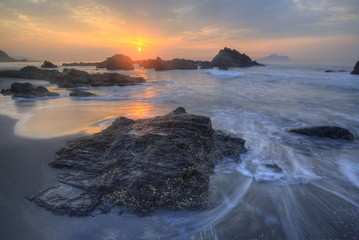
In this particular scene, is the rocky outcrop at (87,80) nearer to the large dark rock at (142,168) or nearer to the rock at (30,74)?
the rock at (30,74)

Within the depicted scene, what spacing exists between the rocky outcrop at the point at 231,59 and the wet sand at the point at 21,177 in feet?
266

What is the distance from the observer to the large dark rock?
4.80 meters

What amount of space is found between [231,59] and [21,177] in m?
86.0

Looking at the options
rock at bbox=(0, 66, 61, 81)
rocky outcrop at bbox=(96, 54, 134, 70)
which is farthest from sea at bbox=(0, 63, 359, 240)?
rocky outcrop at bbox=(96, 54, 134, 70)

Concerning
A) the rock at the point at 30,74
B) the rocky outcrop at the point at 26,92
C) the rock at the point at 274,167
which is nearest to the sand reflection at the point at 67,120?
the rocky outcrop at the point at 26,92

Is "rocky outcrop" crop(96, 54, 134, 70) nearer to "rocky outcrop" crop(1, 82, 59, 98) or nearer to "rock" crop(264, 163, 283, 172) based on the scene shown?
"rocky outcrop" crop(1, 82, 59, 98)

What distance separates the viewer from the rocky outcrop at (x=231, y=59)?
8556 centimetres

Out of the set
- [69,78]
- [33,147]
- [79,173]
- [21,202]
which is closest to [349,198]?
[79,173]

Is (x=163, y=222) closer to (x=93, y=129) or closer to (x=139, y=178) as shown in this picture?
(x=139, y=178)

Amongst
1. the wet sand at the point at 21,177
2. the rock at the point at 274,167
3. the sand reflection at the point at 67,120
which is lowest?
the rock at the point at 274,167

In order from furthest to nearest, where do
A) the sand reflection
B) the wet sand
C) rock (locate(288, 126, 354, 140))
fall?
the sand reflection, rock (locate(288, 126, 354, 140)), the wet sand

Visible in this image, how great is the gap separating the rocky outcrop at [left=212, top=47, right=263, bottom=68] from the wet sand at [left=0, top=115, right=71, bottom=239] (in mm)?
80964

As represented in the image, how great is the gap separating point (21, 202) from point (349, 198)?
6658 millimetres

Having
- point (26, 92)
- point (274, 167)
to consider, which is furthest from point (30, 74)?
point (274, 167)
